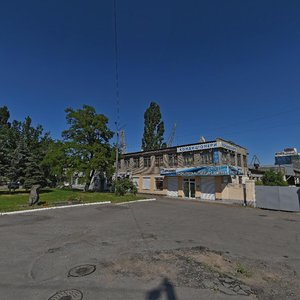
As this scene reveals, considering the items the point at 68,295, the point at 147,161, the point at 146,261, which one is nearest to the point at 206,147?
the point at 147,161

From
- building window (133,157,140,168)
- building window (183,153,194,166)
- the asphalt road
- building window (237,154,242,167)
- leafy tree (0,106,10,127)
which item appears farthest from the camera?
leafy tree (0,106,10,127)

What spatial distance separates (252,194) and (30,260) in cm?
1989

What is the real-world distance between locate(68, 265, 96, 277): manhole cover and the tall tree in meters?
35.6

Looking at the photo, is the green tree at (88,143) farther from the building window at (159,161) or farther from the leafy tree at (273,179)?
the leafy tree at (273,179)

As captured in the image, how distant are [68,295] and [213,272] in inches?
127

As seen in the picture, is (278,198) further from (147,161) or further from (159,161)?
(147,161)

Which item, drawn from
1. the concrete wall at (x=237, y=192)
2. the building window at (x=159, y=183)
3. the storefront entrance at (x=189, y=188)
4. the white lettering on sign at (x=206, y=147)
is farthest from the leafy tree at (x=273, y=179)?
the building window at (x=159, y=183)

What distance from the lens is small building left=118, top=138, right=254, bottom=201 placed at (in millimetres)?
24000

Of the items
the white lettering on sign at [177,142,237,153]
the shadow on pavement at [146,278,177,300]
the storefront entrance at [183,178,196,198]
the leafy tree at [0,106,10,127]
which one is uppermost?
the leafy tree at [0,106,10,127]

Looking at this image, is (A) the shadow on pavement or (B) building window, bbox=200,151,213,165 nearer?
(A) the shadow on pavement

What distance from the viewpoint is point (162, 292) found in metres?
4.37

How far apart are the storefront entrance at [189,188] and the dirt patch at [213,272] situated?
67.6ft

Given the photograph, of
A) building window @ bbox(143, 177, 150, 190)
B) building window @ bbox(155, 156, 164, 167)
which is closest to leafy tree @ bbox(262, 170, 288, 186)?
building window @ bbox(155, 156, 164, 167)

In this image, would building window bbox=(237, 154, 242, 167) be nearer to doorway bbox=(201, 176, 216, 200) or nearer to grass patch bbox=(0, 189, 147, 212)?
doorway bbox=(201, 176, 216, 200)
